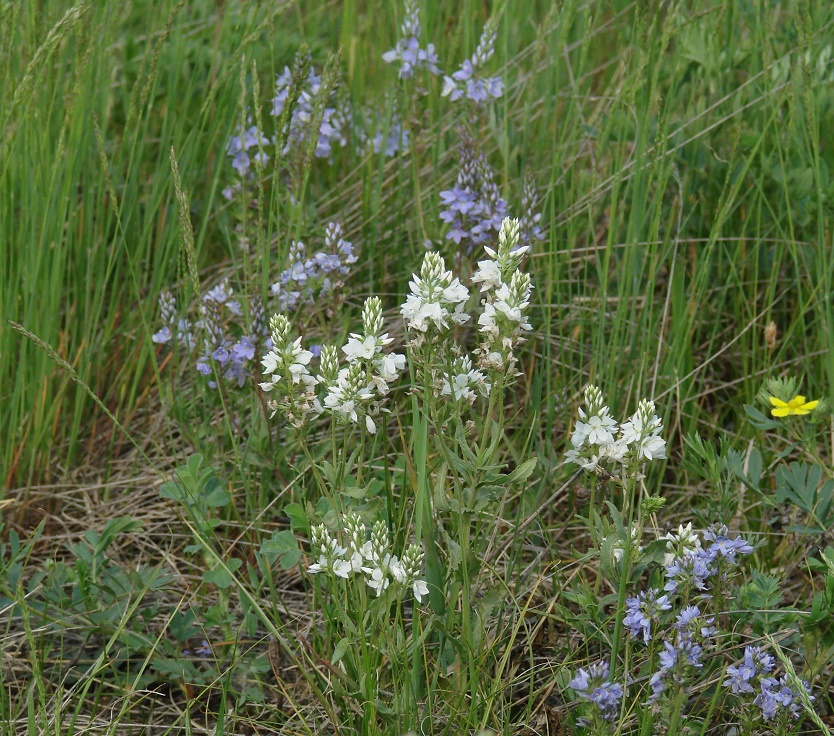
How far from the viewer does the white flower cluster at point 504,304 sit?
5.01 ft

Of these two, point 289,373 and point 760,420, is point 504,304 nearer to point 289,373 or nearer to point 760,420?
point 289,373

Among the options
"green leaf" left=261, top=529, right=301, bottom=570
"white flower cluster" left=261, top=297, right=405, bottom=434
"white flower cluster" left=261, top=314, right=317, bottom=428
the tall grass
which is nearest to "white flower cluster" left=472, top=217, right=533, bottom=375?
"white flower cluster" left=261, top=297, right=405, bottom=434

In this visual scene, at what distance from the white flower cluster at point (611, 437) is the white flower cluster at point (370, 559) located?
361 millimetres

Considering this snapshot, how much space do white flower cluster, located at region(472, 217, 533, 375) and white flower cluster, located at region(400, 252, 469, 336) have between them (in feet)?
0.18

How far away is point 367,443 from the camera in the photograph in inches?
93.5

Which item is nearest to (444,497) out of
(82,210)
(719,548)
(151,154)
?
(719,548)

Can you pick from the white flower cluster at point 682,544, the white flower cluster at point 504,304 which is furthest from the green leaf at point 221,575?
the white flower cluster at point 682,544

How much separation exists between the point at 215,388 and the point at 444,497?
33.4 inches

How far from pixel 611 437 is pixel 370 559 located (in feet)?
1.52

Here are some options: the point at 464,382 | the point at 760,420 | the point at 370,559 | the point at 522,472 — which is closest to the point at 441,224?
the point at 760,420

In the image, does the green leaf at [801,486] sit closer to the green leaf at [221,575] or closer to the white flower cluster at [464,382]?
the white flower cluster at [464,382]

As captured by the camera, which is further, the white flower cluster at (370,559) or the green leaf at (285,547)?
the green leaf at (285,547)

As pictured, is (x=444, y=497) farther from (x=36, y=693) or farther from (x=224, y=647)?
(x=36, y=693)

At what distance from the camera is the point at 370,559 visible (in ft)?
5.07
